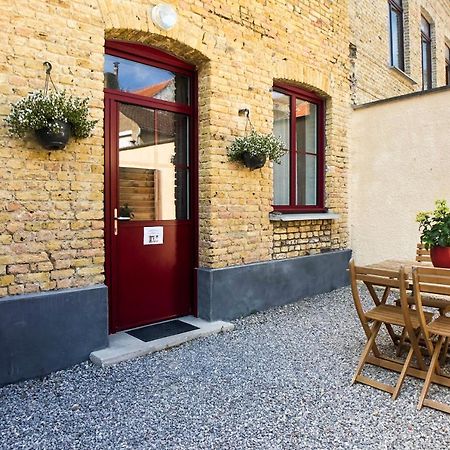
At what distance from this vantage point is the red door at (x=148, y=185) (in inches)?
157

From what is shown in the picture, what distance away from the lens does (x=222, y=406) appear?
8.85ft

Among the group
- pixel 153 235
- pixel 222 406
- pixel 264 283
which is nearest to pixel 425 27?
pixel 264 283

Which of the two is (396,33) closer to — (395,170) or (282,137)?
(395,170)

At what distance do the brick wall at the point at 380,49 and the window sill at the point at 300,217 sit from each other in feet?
6.80

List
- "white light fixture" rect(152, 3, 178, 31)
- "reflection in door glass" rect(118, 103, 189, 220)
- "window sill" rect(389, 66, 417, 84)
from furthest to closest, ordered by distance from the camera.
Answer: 1. "window sill" rect(389, 66, 417, 84)
2. "reflection in door glass" rect(118, 103, 189, 220)
3. "white light fixture" rect(152, 3, 178, 31)

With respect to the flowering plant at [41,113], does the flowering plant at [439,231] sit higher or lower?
lower

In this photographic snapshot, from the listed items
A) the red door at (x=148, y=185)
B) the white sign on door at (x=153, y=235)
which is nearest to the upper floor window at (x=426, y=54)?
the red door at (x=148, y=185)

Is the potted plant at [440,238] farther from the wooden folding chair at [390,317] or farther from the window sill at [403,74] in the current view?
the window sill at [403,74]

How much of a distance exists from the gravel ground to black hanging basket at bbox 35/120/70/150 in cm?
181

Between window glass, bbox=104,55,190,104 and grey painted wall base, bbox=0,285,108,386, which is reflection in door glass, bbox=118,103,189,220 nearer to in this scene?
window glass, bbox=104,55,190,104

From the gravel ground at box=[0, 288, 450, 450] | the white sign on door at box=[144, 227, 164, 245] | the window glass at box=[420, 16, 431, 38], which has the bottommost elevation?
the gravel ground at box=[0, 288, 450, 450]

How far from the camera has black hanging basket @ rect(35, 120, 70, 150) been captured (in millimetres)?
3012

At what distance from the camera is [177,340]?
382 cm

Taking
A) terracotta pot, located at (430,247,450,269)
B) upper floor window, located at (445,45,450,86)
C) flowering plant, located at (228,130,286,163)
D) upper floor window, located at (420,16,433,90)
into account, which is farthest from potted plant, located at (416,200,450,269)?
upper floor window, located at (445,45,450,86)
